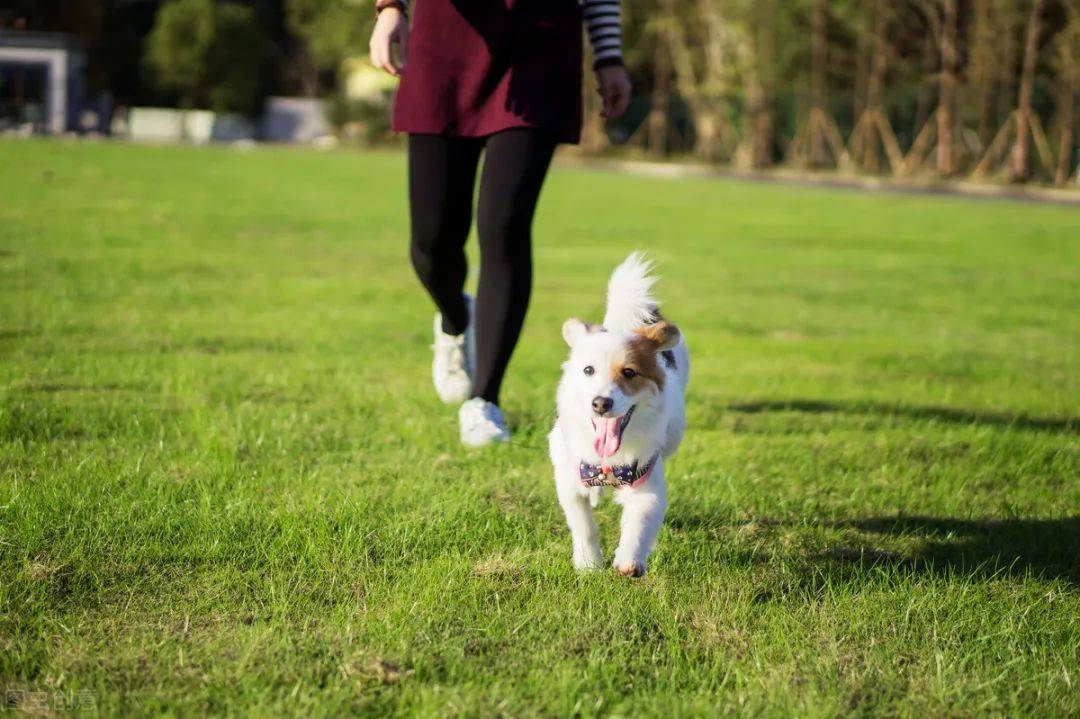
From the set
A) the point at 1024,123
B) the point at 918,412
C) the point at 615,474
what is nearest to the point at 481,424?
the point at 615,474

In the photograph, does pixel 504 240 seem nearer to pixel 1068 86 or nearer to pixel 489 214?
pixel 489 214

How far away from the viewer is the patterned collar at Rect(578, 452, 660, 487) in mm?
2930

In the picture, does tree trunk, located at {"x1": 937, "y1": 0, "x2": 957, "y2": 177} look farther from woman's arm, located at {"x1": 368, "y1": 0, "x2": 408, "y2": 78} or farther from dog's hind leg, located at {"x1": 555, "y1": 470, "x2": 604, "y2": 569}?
dog's hind leg, located at {"x1": 555, "y1": 470, "x2": 604, "y2": 569}

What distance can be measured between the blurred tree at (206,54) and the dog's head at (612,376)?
64.8 m

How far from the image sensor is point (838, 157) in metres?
38.4

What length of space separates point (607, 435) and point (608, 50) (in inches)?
81.3

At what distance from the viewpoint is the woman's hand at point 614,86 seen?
14.5 ft

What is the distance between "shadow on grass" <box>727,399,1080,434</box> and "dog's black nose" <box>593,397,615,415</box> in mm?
2666

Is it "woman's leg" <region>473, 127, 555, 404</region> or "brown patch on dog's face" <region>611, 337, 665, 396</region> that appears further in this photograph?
"woman's leg" <region>473, 127, 555, 404</region>

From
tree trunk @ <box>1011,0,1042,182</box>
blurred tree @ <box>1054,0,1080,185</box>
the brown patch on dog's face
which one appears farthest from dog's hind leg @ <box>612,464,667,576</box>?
tree trunk @ <box>1011,0,1042,182</box>

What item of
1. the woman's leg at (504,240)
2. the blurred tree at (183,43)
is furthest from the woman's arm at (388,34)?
the blurred tree at (183,43)

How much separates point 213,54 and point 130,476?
212 feet

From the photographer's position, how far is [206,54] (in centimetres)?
6359

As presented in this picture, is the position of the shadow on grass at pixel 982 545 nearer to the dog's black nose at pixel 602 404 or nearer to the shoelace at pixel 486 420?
the dog's black nose at pixel 602 404
